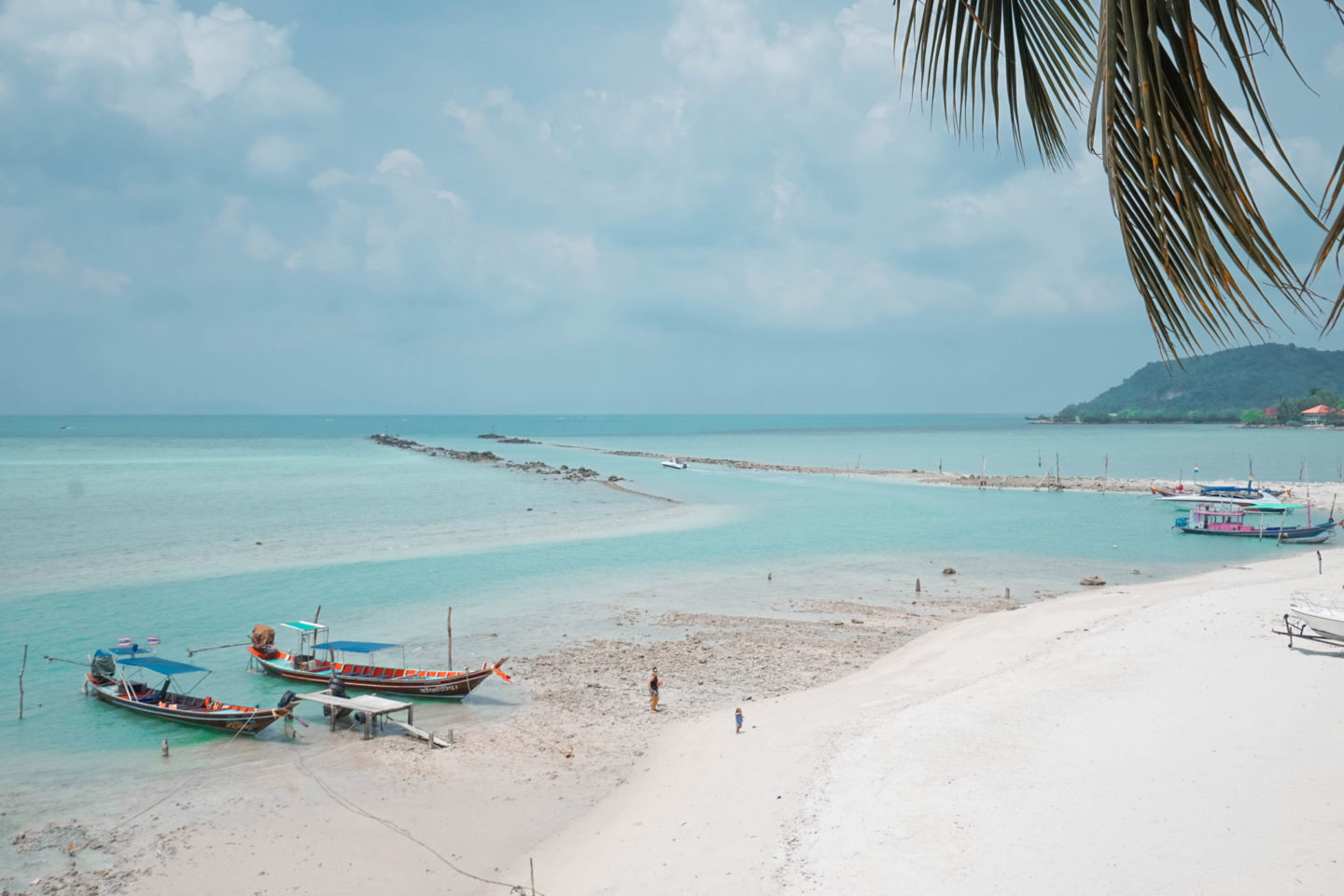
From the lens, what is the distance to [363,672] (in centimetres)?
1908

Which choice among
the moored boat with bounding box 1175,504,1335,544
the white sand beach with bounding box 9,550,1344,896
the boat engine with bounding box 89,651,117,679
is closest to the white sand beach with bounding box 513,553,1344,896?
the white sand beach with bounding box 9,550,1344,896

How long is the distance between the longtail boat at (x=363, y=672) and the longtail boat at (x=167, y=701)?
1.63 meters

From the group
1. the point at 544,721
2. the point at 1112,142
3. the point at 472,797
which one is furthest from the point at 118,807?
the point at 1112,142

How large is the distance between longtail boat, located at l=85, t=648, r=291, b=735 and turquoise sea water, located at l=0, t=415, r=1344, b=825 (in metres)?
0.37

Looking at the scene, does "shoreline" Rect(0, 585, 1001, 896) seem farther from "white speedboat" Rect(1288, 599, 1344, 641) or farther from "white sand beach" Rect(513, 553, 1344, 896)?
"white speedboat" Rect(1288, 599, 1344, 641)

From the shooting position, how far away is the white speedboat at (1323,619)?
15.7 metres

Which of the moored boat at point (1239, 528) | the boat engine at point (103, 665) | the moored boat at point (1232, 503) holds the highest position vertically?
the moored boat at point (1232, 503)

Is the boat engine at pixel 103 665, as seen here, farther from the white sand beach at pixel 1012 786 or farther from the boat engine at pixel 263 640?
the white sand beach at pixel 1012 786

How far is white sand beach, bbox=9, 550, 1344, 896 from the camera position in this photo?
380 inches

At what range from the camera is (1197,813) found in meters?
10.0

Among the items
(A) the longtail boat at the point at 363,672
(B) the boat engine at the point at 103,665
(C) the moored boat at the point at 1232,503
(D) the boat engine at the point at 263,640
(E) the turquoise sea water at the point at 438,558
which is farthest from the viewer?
(C) the moored boat at the point at 1232,503

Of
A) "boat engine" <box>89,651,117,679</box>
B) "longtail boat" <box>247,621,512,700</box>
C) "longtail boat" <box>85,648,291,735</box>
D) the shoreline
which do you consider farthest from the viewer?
"boat engine" <box>89,651,117,679</box>

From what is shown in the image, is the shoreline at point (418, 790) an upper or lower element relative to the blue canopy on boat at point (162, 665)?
lower

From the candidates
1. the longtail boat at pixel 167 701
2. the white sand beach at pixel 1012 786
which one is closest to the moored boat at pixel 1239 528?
the white sand beach at pixel 1012 786
